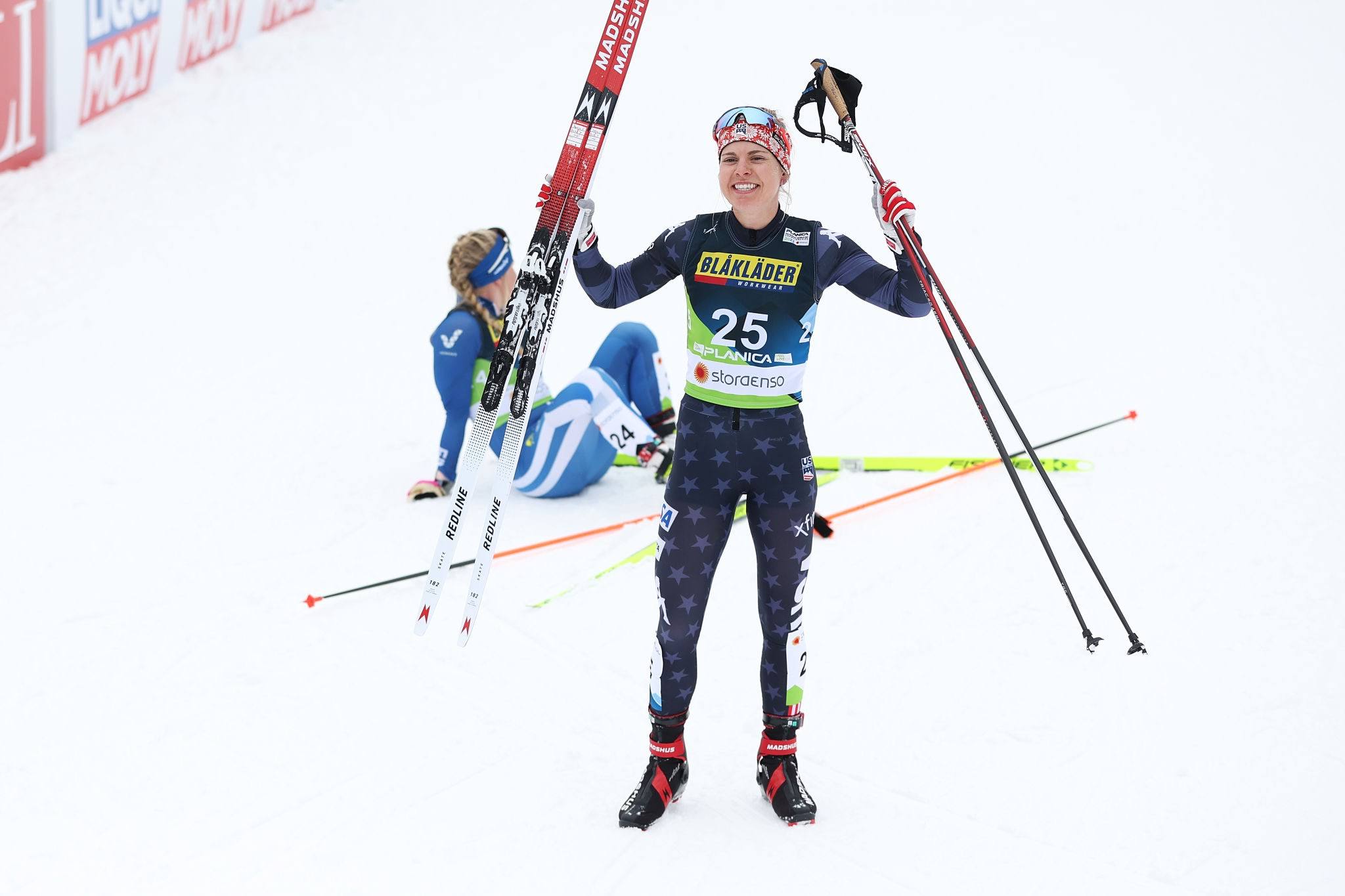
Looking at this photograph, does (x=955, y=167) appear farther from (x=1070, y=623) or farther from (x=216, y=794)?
(x=216, y=794)

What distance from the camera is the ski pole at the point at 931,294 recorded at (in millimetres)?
3186

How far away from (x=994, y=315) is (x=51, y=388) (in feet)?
18.2

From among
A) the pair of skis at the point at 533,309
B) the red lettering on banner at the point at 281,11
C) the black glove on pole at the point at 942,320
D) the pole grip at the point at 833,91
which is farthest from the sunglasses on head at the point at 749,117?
the red lettering on banner at the point at 281,11

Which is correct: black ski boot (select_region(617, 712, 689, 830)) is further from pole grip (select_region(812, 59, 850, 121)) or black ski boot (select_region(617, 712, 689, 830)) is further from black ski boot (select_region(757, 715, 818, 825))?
pole grip (select_region(812, 59, 850, 121))

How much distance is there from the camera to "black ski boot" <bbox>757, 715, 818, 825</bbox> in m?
3.47

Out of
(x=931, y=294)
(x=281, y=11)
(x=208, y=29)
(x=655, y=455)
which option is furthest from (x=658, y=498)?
(x=281, y=11)

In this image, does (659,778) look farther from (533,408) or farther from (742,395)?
(533,408)

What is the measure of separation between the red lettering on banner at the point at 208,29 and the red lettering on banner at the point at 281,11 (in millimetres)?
336

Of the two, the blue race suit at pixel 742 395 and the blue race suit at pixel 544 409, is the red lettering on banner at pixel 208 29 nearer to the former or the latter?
the blue race suit at pixel 544 409

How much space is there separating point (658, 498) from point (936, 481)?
1.29 m

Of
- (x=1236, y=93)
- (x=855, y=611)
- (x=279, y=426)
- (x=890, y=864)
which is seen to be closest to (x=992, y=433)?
(x=890, y=864)

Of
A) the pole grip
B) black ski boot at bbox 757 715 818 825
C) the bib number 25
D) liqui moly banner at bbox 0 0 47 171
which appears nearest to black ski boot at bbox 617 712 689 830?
black ski boot at bbox 757 715 818 825

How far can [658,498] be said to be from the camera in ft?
19.2

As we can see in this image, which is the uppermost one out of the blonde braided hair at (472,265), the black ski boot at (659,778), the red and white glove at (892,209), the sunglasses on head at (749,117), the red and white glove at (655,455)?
the sunglasses on head at (749,117)
